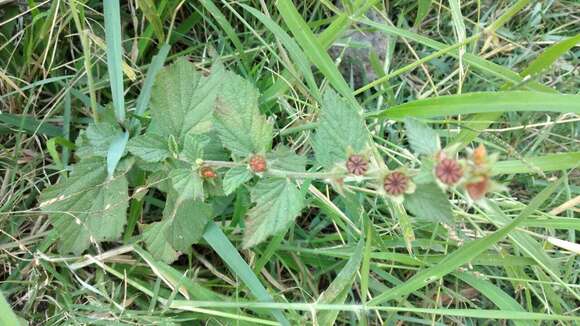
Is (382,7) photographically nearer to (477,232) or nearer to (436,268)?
(477,232)

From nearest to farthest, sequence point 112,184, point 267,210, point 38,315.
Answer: point 267,210
point 112,184
point 38,315

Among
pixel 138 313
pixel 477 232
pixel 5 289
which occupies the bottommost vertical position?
pixel 477 232

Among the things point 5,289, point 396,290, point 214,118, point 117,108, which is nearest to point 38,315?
point 5,289

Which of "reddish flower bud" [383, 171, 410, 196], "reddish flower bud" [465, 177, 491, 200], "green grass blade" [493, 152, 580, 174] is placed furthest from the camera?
"green grass blade" [493, 152, 580, 174]

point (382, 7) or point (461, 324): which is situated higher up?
point (382, 7)

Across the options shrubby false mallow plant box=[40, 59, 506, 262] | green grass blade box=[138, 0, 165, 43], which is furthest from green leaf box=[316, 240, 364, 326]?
green grass blade box=[138, 0, 165, 43]

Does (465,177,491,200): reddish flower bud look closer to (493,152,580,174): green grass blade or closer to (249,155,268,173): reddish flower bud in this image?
(249,155,268,173): reddish flower bud

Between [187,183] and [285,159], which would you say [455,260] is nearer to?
[285,159]
